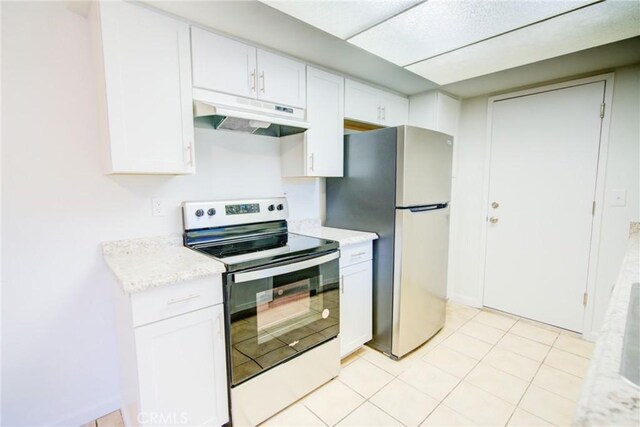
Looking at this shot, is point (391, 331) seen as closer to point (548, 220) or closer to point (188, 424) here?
→ point (188, 424)

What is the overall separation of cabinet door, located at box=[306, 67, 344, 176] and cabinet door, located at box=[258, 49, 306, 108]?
0.08 meters

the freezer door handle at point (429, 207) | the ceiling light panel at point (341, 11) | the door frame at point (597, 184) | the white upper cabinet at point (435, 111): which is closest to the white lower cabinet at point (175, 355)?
the ceiling light panel at point (341, 11)

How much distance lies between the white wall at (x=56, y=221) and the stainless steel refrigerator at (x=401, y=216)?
4.41 feet

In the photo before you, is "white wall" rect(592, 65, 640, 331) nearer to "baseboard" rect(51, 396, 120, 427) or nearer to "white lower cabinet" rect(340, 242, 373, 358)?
"white lower cabinet" rect(340, 242, 373, 358)

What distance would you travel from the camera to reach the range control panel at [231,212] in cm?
176

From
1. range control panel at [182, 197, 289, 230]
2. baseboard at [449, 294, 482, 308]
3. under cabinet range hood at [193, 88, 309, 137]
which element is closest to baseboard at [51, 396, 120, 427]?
range control panel at [182, 197, 289, 230]

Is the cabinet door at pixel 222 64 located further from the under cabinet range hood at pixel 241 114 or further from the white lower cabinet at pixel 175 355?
the white lower cabinet at pixel 175 355

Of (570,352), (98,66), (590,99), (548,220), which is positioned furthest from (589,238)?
(98,66)

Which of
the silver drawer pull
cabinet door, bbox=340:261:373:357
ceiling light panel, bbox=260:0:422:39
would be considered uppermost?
ceiling light panel, bbox=260:0:422:39

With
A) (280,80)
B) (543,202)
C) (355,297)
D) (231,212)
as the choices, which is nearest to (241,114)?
(280,80)

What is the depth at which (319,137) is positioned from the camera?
217 centimetres

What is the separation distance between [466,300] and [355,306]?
5.47 ft

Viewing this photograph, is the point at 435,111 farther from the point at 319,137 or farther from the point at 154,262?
the point at 154,262

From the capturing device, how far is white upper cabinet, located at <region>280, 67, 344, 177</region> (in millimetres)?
2111
